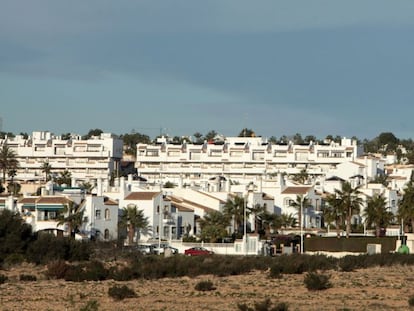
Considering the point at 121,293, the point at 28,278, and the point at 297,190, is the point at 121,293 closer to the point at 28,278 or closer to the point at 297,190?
the point at 28,278

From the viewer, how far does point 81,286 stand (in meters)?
56.5

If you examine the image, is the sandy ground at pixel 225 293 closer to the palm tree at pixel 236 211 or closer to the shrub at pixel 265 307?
the shrub at pixel 265 307

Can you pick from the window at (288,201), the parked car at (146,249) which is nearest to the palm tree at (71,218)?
the parked car at (146,249)

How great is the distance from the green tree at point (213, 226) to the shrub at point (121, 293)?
43.9m

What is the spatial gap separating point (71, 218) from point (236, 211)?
1660 cm

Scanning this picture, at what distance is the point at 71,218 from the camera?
92250mm

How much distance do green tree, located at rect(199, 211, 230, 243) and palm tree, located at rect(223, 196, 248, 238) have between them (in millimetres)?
707

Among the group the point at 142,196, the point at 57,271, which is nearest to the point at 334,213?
the point at 142,196

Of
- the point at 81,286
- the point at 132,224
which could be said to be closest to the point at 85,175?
the point at 132,224

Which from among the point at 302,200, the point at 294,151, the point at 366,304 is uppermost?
the point at 294,151

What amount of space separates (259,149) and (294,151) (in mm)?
5475

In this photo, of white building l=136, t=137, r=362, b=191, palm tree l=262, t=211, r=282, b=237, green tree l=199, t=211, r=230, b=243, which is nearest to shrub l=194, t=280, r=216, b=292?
green tree l=199, t=211, r=230, b=243

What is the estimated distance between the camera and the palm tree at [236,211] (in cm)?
10269

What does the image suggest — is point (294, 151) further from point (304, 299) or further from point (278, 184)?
point (304, 299)
